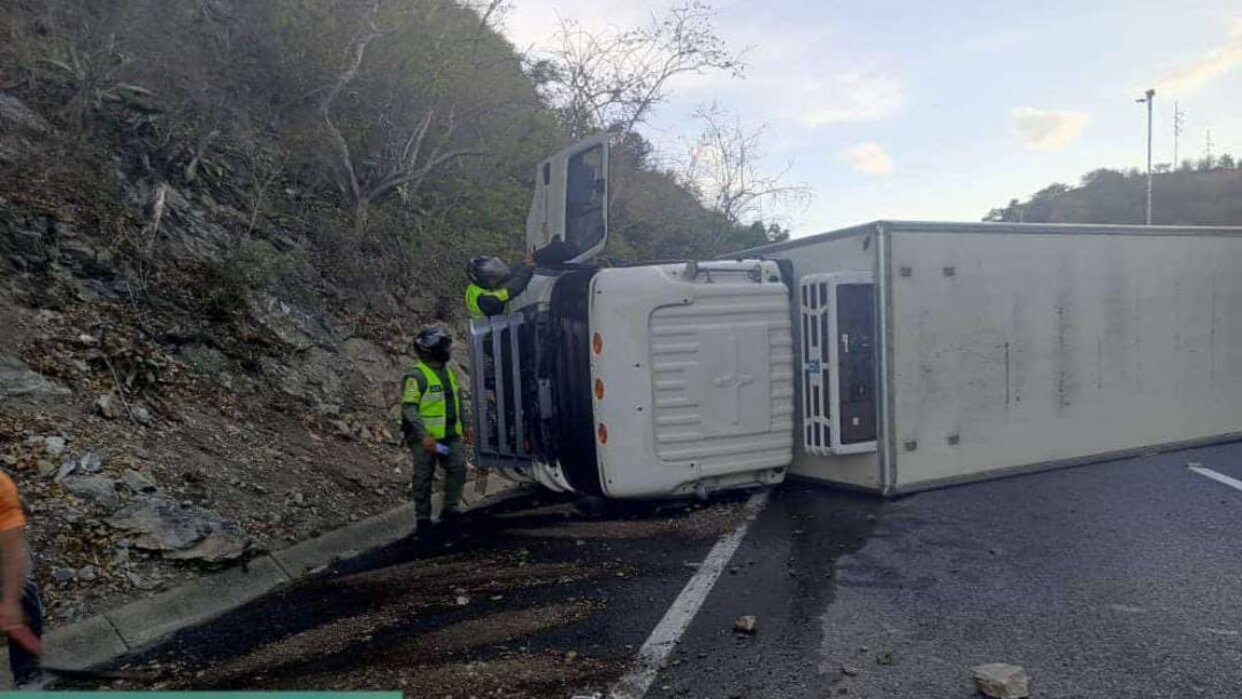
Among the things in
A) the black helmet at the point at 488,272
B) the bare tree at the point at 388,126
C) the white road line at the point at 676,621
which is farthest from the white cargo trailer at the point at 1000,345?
the bare tree at the point at 388,126

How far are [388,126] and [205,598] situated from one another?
26.0 ft

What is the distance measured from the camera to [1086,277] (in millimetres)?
7113

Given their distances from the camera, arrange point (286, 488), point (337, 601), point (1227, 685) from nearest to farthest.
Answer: point (1227, 685)
point (337, 601)
point (286, 488)

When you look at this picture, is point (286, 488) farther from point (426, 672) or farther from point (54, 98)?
point (54, 98)

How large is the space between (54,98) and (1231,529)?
1083cm

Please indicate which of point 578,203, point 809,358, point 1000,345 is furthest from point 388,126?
point 1000,345

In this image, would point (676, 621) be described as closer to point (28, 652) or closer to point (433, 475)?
point (28, 652)

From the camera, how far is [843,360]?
6184 millimetres

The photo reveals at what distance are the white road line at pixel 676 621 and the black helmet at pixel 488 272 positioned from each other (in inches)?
100.0

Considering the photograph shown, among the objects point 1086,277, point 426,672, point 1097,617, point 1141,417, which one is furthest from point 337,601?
point 1141,417

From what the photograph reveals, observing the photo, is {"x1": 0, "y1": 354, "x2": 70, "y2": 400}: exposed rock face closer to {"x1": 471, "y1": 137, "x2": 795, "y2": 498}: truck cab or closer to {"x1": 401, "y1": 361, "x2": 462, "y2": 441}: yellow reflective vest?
{"x1": 401, "y1": 361, "x2": 462, "y2": 441}: yellow reflective vest

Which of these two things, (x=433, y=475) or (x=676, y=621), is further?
(x=433, y=475)

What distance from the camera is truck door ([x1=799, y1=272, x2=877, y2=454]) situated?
616cm

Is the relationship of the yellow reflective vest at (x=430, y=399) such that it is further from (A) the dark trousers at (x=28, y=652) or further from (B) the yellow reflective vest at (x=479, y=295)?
(A) the dark trousers at (x=28, y=652)
